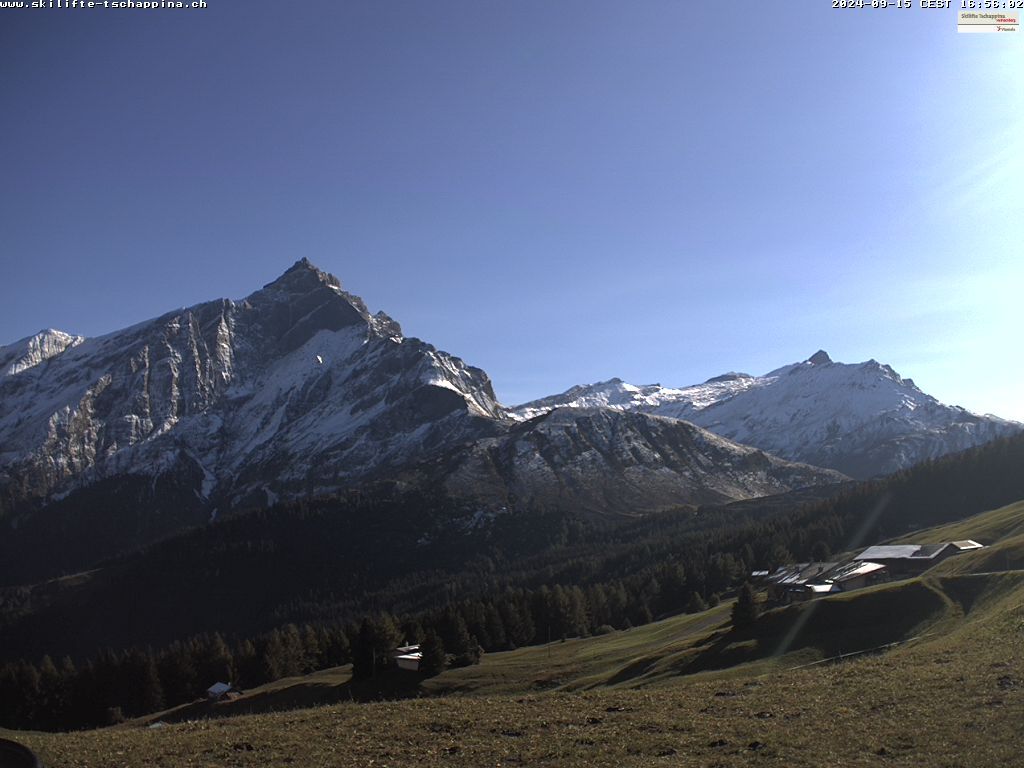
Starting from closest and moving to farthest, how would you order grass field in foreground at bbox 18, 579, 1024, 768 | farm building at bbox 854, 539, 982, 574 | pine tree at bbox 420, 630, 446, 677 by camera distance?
grass field in foreground at bbox 18, 579, 1024, 768, pine tree at bbox 420, 630, 446, 677, farm building at bbox 854, 539, 982, 574

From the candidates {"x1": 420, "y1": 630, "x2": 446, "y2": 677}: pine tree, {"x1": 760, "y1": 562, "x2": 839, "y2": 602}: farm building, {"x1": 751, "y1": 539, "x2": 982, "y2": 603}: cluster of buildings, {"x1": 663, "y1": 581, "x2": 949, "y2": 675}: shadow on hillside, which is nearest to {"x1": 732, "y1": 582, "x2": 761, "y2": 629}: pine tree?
{"x1": 663, "y1": 581, "x2": 949, "y2": 675}: shadow on hillside

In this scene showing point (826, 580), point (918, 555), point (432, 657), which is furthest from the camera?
point (918, 555)

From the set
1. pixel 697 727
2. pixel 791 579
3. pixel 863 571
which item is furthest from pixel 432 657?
pixel 697 727

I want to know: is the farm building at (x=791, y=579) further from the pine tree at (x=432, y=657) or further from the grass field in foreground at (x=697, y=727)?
→ the grass field in foreground at (x=697, y=727)

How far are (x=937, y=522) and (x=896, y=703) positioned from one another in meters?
184

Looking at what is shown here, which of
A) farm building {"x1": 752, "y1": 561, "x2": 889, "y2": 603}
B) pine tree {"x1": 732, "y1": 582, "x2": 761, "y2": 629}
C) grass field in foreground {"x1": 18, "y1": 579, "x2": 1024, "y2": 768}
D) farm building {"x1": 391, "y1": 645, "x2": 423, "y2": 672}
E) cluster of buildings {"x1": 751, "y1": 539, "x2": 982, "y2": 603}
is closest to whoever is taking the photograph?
grass field in foreground {"x1": 18, "y1": 579, "x2": 1024, "y2": 768}

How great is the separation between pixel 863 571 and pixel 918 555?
13.2 m

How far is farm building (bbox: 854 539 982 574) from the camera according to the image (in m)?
123

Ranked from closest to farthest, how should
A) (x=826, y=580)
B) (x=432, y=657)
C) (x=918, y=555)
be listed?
(x=432, y=657) → (x=826, y=580) → (x=918, y=555)

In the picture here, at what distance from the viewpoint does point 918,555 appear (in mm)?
125438

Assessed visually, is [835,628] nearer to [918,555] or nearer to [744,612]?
[744,612]

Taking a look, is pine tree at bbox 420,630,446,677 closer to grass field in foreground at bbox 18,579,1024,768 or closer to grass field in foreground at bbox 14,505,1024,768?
grass field in foreground at bbox 14,505,1024,768

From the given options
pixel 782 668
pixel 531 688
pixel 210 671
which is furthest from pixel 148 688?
pixel 782 668

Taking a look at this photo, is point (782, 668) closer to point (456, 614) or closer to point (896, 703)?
point (896, 703)
